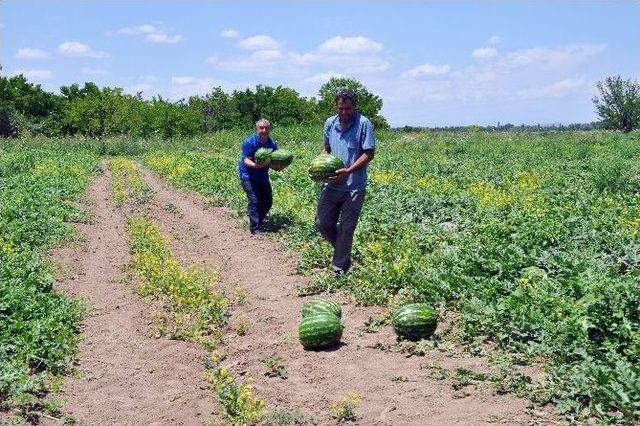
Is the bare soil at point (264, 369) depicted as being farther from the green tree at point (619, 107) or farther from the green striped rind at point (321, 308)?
the green tree at point (619, 107)

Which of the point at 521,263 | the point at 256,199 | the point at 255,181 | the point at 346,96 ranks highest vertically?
the point at 346,96

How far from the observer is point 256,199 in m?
12.0

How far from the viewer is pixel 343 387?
5.42m

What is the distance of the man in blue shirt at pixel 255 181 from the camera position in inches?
463

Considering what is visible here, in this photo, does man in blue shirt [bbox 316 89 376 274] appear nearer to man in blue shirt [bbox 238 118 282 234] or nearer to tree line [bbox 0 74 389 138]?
man in blue shirt [bbox 238 118 282 234]

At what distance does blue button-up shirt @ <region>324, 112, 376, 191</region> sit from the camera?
27.1 ft

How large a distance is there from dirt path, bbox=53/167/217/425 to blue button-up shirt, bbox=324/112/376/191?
2.98m

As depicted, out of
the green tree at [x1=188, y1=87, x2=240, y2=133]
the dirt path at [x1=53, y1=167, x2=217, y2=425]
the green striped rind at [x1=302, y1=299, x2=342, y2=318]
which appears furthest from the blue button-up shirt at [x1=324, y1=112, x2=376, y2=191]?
the green tree at [x1=188, y1=87, x2=240, y2=133]

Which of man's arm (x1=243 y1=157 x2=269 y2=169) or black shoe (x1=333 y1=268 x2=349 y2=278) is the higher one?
man's arm (x1=243 y1=157 x2=269 y2=169)

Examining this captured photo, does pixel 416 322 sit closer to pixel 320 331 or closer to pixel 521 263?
pixel 320 331

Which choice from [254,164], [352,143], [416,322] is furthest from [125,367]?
[254,164]

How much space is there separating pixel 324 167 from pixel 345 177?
0.32 m

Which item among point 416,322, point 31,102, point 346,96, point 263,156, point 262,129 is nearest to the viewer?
point 416,322

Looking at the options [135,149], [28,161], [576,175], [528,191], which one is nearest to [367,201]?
[528,191]
